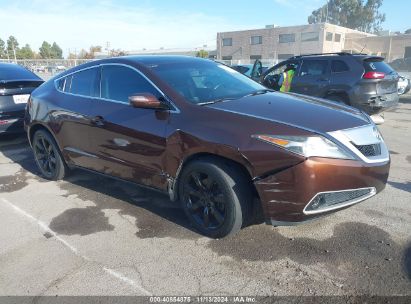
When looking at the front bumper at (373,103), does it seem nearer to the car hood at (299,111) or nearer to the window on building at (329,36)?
the car hood at (299,111)

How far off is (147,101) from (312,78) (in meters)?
5.93

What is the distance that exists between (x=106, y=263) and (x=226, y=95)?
2.00m

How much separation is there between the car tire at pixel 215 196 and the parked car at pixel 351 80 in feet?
18.0

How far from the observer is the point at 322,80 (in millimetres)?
8289

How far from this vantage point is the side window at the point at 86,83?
14.6 ft

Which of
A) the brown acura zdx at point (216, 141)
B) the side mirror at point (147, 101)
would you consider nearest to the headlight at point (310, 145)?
the brown acura zdx at point (216, 141)

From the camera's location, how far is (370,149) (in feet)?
10.5

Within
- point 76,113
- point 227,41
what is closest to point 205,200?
point 76,113

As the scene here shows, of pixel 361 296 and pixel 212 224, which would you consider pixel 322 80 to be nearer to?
pixel 212 224

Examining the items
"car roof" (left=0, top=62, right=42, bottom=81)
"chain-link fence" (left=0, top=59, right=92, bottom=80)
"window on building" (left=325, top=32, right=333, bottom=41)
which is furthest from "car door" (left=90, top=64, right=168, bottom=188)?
"window on building" (left=325, top=32, right=333, bottom=41)

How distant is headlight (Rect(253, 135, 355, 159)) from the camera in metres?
2.89

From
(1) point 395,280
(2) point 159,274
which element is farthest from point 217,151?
(1) point 395,280

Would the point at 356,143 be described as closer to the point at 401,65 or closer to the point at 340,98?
the point at 340,98

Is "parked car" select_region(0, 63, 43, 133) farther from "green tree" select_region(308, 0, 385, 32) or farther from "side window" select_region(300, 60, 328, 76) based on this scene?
"green tree" select_region(308, 0, 385, 32)
